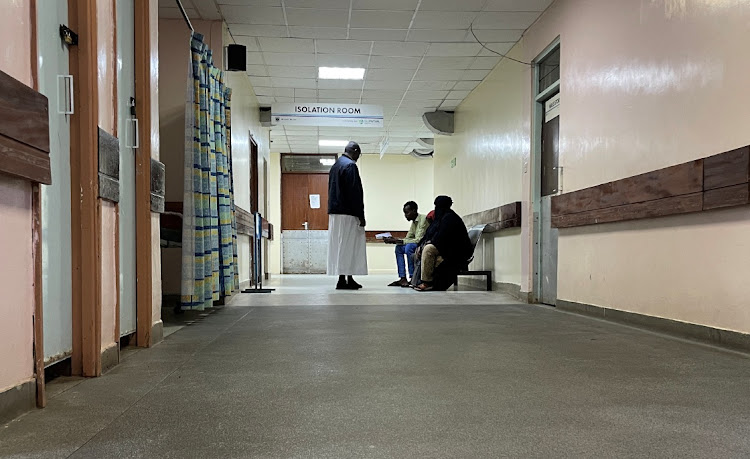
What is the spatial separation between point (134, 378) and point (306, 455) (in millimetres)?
1132

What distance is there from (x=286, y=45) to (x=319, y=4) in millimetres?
1185

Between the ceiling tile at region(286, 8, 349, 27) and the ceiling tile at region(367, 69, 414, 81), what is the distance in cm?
160

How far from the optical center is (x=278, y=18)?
5465 mm

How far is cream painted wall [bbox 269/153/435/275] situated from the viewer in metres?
13.6

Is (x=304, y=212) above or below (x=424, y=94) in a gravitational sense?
below

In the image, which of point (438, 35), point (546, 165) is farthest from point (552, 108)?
point (438, 35)

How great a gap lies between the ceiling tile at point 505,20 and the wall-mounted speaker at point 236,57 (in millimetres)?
2464

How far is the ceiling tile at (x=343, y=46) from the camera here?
615 centimetres

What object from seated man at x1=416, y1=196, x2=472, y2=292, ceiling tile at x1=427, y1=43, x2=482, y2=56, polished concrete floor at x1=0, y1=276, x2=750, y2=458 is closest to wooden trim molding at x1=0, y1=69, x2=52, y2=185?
polished concrete floor at x1=0, y1=276, x2=750, y2=458

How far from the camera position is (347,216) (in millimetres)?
6742

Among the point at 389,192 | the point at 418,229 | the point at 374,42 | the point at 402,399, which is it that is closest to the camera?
the point at 402,399

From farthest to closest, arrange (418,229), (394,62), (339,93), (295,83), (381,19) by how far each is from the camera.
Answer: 1. (418,229)
2. (339,93)
3. (295,83)
4. (394,62)
5. (381,19)

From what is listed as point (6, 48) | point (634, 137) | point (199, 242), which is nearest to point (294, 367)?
point (6, 48)

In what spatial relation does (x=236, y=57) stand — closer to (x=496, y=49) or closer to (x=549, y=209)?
(x=496, y=49)
